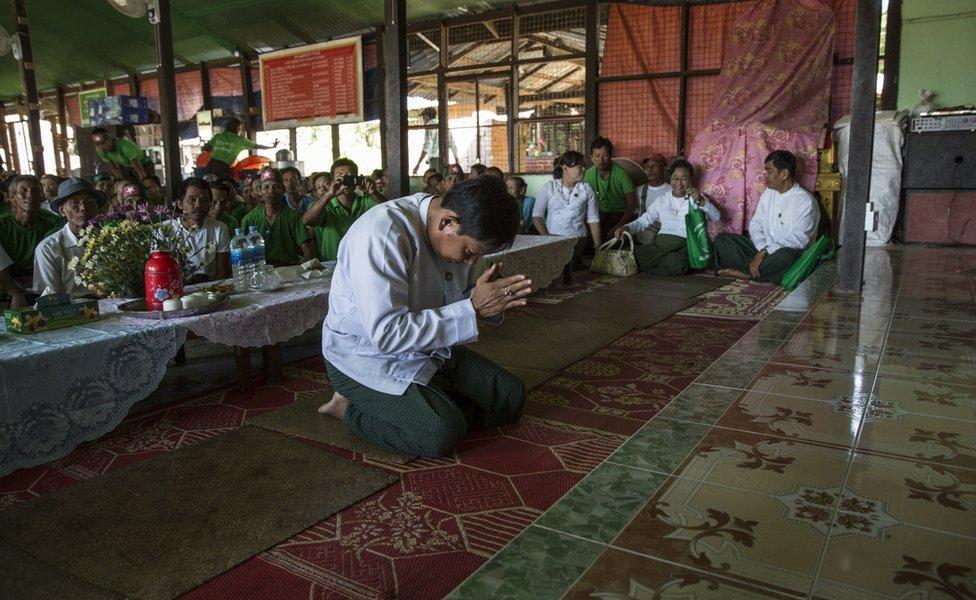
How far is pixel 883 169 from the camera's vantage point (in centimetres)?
761

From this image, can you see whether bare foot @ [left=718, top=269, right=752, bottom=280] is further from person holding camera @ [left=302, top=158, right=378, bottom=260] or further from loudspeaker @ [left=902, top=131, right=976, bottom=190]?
person holding camera @ [left=302, top=158, right=378, bottom=260]

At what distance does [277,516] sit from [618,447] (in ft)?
3.85

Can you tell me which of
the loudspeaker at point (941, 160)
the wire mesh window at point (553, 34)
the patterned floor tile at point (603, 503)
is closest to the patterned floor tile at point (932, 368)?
the patterned floor tile at point (603, 503)

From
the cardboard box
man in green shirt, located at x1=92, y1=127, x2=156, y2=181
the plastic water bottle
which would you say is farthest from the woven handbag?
man in green shirt, located at x1=92, y1=127, x2=156, y2=181

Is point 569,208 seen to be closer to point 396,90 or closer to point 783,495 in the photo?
point 396,90

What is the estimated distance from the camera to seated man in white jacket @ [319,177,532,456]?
2.23 meters

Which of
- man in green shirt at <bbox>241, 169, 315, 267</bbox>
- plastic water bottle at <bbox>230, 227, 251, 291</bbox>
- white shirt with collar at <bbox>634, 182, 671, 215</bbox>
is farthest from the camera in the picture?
white shirt with collar at <bbox>634, 182, 671, 215</bbox>

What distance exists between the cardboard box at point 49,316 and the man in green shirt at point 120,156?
5446mm

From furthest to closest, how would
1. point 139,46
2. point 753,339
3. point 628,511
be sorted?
point 139,46
point 753,339
point 628,511

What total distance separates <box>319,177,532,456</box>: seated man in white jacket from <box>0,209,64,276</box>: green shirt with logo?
261 cm

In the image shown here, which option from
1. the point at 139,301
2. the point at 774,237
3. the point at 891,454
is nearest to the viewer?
the point at 891,454

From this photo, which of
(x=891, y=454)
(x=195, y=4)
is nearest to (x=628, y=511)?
(x=891, y=454)

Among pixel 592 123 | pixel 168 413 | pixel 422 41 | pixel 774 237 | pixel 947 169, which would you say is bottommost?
pixel 168 413

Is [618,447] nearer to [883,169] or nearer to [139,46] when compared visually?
[883,169]
